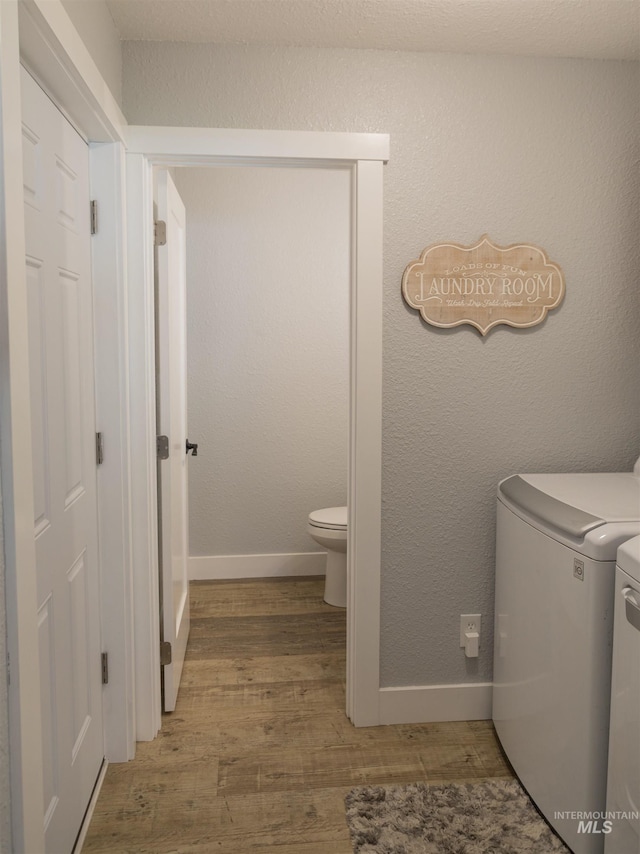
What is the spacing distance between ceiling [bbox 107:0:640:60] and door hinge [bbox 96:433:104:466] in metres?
1.26

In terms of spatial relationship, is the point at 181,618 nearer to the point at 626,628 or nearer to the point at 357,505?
the point at 357,505

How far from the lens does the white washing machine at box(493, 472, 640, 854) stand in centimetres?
164

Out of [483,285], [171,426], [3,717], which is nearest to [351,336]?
[483,285]

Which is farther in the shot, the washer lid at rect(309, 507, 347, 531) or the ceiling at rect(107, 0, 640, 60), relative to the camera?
the washer lid at rect(309, 507, 347, 531)

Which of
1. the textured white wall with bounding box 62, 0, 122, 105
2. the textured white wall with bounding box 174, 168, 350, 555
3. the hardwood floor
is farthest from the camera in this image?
the textured white wall with bounding box 174, 168, 350, 555

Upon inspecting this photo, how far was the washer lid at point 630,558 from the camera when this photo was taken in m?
1.47

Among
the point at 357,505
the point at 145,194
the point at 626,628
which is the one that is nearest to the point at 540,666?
the point at 626,628

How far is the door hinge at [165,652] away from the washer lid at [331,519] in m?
1.14

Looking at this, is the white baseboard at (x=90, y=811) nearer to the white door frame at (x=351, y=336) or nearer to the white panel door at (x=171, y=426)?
the white door frame at (x=351, y=336)

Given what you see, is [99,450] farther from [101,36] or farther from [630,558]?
[630,558]

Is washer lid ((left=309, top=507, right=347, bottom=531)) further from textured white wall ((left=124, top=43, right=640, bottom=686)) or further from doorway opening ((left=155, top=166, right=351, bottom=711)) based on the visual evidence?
textured white wall ((left=124, top=43, right=640, bottom=686))

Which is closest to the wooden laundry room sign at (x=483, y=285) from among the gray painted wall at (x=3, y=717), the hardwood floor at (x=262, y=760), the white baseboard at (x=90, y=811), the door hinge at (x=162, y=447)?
the door hinge at (x=162, y=447)

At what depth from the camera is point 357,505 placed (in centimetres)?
231

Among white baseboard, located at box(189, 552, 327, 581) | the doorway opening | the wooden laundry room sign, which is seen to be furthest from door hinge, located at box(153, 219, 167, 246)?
white baseboard, located at box(189, 552, 327, 581)
